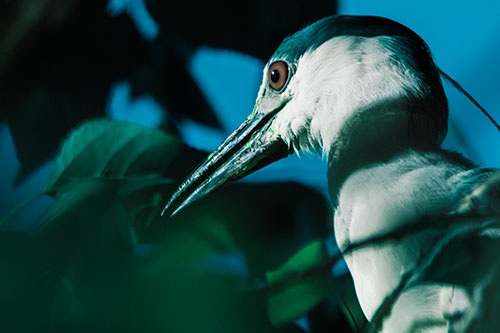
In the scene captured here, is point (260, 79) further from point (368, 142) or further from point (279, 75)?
point (368, 142)

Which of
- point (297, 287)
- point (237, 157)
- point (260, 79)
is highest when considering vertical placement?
point (260, 79)

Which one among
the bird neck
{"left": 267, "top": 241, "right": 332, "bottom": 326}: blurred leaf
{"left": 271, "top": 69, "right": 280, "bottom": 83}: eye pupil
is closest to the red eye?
{"left": 271, "top": 69, "right": 280, "bottom": 83}: eye pupil

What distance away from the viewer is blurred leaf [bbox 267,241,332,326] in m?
0.55

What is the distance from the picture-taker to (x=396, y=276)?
48 cm

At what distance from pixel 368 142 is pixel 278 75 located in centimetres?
17

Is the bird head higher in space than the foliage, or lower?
higher

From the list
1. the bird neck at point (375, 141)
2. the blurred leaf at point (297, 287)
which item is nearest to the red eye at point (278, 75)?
the bird neck at point (375, 141)

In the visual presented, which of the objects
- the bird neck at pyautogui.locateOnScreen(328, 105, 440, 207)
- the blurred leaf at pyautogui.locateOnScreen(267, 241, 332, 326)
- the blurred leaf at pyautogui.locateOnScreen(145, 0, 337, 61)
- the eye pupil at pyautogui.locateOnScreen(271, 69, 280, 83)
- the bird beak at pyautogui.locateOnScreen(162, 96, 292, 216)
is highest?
the blurred leaf at pyautogui.locateOnScreen(145, 0, 337, 61)

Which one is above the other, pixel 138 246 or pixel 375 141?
pixel 375 141

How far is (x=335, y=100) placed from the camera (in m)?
0.61

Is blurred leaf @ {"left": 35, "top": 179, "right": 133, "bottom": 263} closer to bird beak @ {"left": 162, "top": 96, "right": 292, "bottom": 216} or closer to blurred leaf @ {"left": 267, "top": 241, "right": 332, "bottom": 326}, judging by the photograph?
bird beak @ {"left": 162, "top": 96, "right": 292, "bottom": 216}

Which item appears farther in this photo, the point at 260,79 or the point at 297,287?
the point at 260,79

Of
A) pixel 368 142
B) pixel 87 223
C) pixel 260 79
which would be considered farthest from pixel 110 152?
pixel 368 142

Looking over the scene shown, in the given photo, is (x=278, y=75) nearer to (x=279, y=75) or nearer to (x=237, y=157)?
(x=279, y=75)
